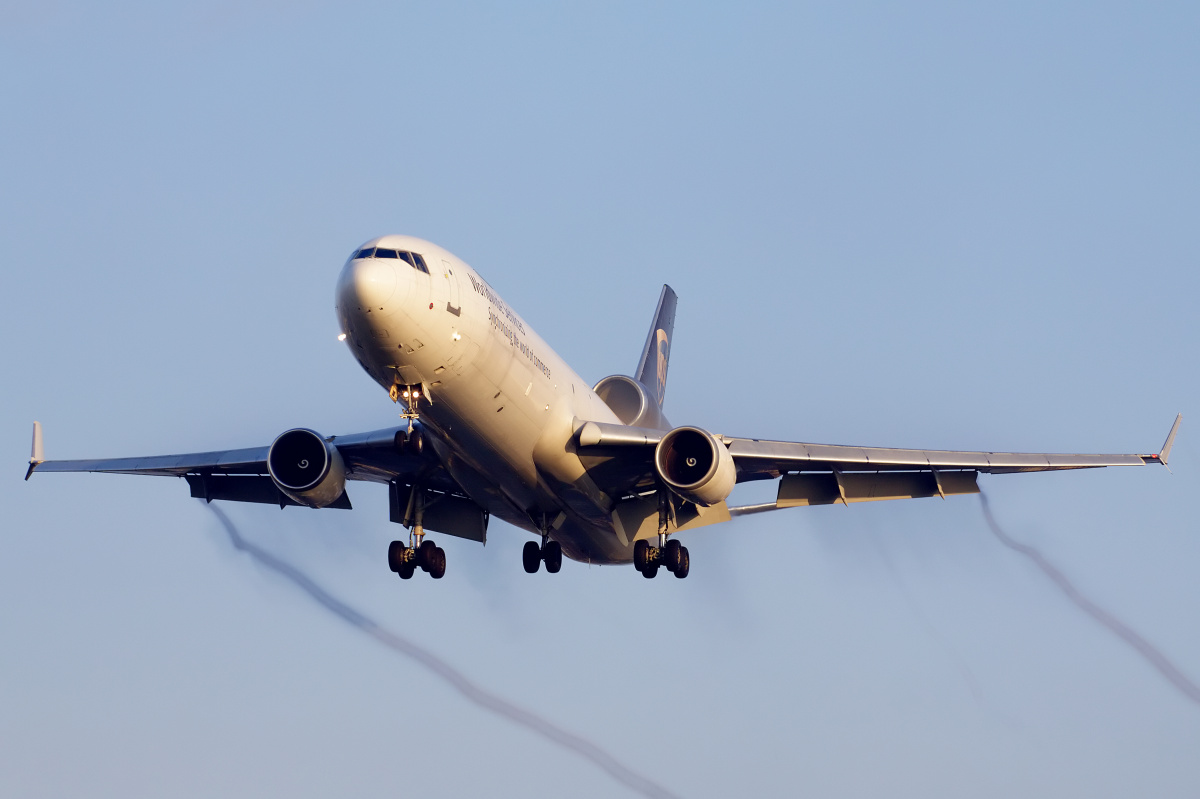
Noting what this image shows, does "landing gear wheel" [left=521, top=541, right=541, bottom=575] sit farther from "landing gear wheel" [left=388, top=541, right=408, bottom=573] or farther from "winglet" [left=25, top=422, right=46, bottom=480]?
"winglet" [left=25, top=422, right=46, bottom=480]

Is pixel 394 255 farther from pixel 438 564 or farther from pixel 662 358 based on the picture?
pixel 662 358

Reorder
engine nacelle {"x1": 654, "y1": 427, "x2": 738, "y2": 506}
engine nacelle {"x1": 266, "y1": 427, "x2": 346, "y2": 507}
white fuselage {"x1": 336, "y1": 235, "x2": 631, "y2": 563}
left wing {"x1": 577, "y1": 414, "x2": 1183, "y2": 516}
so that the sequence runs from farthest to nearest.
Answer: engine nacelle {"x1": 266, "y1": 427, "x2": 346, "y2": 507} → left wing {"x1": 577, "y1": 414, "x2": 1183, "y2": 516} → engine nacelle {"x1": 654, "y1": 427, "x2": 738, "y2": 506} → white fuselage {"x1": 336, "y1": 235, "x2": 631, "y2": 563}

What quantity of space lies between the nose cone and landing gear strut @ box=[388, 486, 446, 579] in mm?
9926

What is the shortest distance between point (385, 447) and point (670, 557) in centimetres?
728

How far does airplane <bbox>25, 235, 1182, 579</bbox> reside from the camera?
2598cm

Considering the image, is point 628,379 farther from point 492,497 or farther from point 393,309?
point 393,309

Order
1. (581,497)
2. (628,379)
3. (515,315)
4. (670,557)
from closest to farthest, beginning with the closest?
(515,315), (581,497), (670,557), (628,379)

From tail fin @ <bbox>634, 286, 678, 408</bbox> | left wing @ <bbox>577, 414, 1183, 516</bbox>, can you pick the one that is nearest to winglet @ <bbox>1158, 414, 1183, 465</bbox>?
left wing @ <bbox>577, 414, 1183, 516</bbox>

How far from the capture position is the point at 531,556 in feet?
115

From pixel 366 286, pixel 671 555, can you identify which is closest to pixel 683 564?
pixel 671 555

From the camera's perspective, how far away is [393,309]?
82.4 feet

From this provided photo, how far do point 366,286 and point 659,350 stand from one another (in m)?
21.5

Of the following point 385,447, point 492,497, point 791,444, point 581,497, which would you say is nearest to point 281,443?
point 385,447

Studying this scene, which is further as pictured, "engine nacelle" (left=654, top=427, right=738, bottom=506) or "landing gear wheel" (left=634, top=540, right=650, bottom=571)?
"landing gear wheel" (left=634, top=540, right=650, bottom=571)
